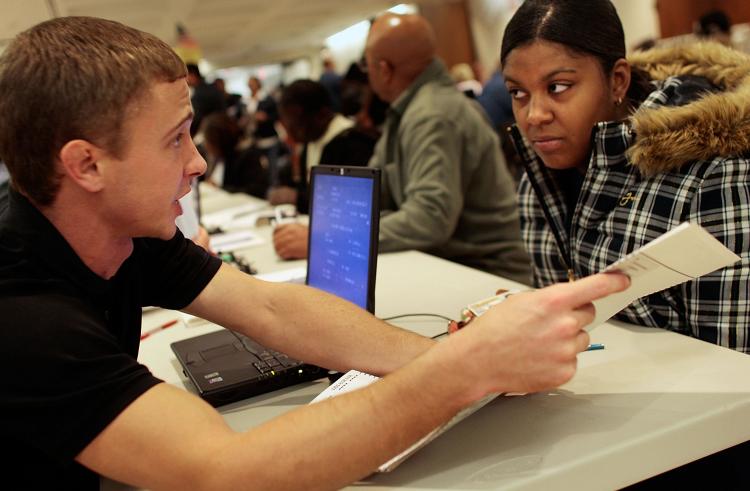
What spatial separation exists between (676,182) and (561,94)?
30 centimetres

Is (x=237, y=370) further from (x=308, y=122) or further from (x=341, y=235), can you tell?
(x=308, y=122)

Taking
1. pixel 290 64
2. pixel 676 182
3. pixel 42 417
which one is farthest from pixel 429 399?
pixel 290 64

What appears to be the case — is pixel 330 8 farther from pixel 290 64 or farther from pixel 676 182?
pixel 676 182

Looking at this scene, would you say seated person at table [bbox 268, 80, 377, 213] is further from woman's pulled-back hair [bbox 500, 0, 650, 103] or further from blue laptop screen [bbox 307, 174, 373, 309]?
woman's pulled-back hair [bbox 500, 0, 650, 103]

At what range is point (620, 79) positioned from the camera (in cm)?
141

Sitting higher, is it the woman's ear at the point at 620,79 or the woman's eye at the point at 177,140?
the woman's eye at the point at 177,140

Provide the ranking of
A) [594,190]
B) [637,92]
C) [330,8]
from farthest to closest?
1. [330,8]
2. [637,92]
3. [594,190]

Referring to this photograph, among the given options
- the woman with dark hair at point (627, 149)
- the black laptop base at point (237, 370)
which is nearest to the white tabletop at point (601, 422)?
the black laptop base at point (237, 370)

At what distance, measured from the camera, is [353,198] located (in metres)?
1.45

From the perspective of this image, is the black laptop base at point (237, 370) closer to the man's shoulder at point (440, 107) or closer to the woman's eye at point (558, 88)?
the woman's eye at point (558, 88)

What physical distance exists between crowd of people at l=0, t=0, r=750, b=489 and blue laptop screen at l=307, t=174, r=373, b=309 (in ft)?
0.83

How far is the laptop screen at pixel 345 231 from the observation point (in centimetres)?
136

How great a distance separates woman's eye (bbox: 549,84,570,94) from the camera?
1361 mm

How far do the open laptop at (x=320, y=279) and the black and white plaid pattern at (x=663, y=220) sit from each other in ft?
1.41
